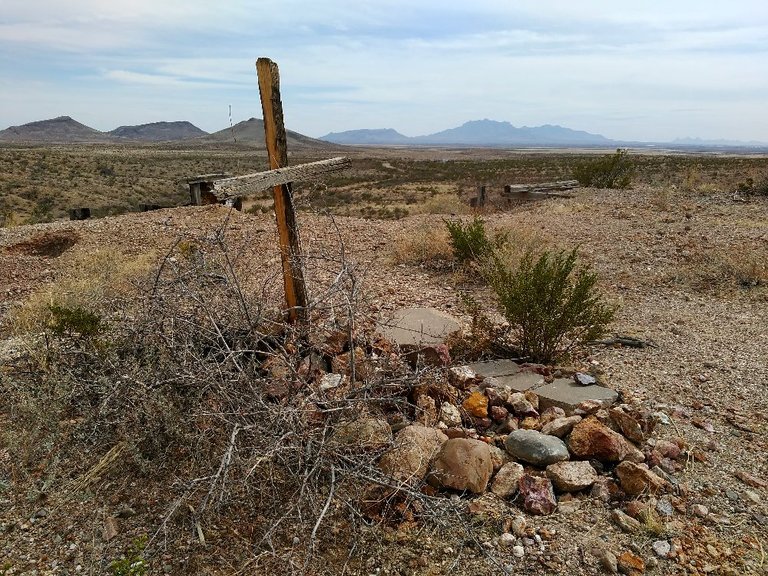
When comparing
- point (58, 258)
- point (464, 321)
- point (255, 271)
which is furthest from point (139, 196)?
point (464, 321)

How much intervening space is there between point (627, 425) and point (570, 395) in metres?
0.50

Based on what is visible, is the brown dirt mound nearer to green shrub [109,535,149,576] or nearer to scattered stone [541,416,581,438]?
green shrub [109,535,149,576]

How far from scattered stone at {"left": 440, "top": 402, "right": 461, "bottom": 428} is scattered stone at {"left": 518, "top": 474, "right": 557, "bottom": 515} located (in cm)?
63

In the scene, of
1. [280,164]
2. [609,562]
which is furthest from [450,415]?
[280,164]

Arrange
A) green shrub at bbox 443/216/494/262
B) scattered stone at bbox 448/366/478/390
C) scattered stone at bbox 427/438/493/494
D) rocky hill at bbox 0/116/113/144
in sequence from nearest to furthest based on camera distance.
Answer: scattered stone at bbox 427/438/493/494 < scattered stone at bbox 448/366/478/390 < green shrub at bbox 443/216/494/262 < rocky hill at bbox 0/116/113/144

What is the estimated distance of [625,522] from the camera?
2.74m

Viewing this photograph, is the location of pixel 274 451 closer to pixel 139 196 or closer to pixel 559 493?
pixel 559 493

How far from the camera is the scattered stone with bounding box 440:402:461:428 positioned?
11.6 feet

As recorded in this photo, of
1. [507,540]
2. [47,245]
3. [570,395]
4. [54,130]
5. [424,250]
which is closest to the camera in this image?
[507,540]

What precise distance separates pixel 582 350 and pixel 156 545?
3675 millimetres

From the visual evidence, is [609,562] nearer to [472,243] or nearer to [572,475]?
[572,475]

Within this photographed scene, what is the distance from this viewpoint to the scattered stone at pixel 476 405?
144 inches

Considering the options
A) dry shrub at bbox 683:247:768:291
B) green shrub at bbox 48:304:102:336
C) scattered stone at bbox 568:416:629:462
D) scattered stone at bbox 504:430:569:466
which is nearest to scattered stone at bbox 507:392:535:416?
scattered stone at bbox 504:430:569:466

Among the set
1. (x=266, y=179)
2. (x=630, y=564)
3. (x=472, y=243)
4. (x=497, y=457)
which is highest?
(x=266, y=179)
